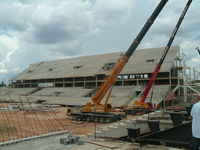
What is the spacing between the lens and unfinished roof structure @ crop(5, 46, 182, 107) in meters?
38.6

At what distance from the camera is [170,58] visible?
140 ft

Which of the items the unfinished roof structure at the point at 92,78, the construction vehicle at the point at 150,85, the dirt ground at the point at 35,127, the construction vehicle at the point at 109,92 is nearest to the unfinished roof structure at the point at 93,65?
the unfinished roof structure at the point at 92,78

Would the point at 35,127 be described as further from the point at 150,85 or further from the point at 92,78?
the point at 92,78

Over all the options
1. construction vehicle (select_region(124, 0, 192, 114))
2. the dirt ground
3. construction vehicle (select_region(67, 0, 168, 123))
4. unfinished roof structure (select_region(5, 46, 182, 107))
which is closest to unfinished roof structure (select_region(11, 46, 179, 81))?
unfinished roof structure (select_region(5, 46, 182, 107))

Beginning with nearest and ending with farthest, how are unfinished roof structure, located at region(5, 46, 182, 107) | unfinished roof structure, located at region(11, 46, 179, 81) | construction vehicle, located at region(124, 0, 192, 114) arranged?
construction vehicle, located at region(124, 0, 192, 114), unfinished roof structure, located at region(5, 46, 182, 107), unfinished roof structure, located at region(11, 46, 179, 81)

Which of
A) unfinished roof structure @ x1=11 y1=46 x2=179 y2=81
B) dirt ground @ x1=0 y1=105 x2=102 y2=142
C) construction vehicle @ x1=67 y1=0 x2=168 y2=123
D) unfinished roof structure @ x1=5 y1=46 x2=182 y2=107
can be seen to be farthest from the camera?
unfinished roof structure @ x1=11 y1=46 x2=179 y2=81

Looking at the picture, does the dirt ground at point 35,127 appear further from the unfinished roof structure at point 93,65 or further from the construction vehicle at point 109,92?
the unfinished roof structure at point 93,65

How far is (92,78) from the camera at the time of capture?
51.3m

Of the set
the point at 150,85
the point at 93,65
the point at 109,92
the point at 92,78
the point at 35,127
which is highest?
the point at 93,65

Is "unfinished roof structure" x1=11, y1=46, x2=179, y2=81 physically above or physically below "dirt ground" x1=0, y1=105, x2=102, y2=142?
above

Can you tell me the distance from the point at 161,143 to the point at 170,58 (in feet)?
119

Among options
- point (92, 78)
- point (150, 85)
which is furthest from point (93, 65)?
point (150, 85)

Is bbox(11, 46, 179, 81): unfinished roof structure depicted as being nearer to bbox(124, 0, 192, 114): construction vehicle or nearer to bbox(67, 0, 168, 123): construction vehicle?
bbox(124, 0, 192, 114): construction vehicle

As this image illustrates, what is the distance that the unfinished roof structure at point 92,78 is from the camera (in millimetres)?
38594
